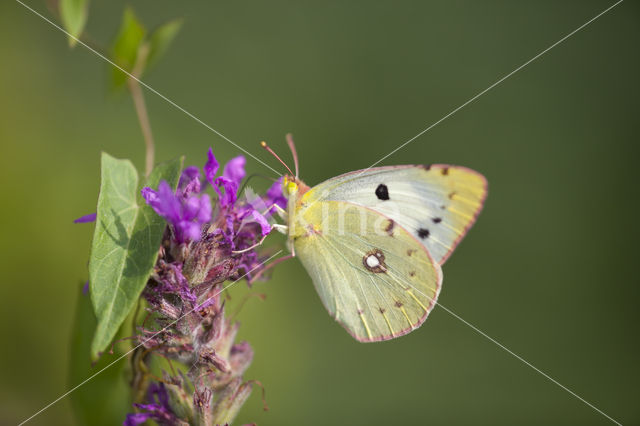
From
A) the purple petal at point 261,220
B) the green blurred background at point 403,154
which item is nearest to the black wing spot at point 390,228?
the purple petal at point 261,220

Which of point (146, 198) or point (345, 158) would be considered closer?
point (146, 198)

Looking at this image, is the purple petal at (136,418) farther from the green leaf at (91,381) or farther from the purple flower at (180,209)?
the purple flower at (180,209)

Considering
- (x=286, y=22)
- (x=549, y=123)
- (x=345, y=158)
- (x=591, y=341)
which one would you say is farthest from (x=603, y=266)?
(x=286, y=22)

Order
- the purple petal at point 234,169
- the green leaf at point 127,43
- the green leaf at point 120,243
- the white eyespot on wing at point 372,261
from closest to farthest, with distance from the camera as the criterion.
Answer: the green leaf at point 120,243 → the purple petal at point 234,169 → the green leaf at point 127,43 → the white eyespot on wing at point 372,261

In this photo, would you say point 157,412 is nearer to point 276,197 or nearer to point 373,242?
point 276,197

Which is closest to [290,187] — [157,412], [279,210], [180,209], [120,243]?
[279,210]

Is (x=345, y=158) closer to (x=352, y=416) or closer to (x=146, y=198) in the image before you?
(x=352, y=416)
